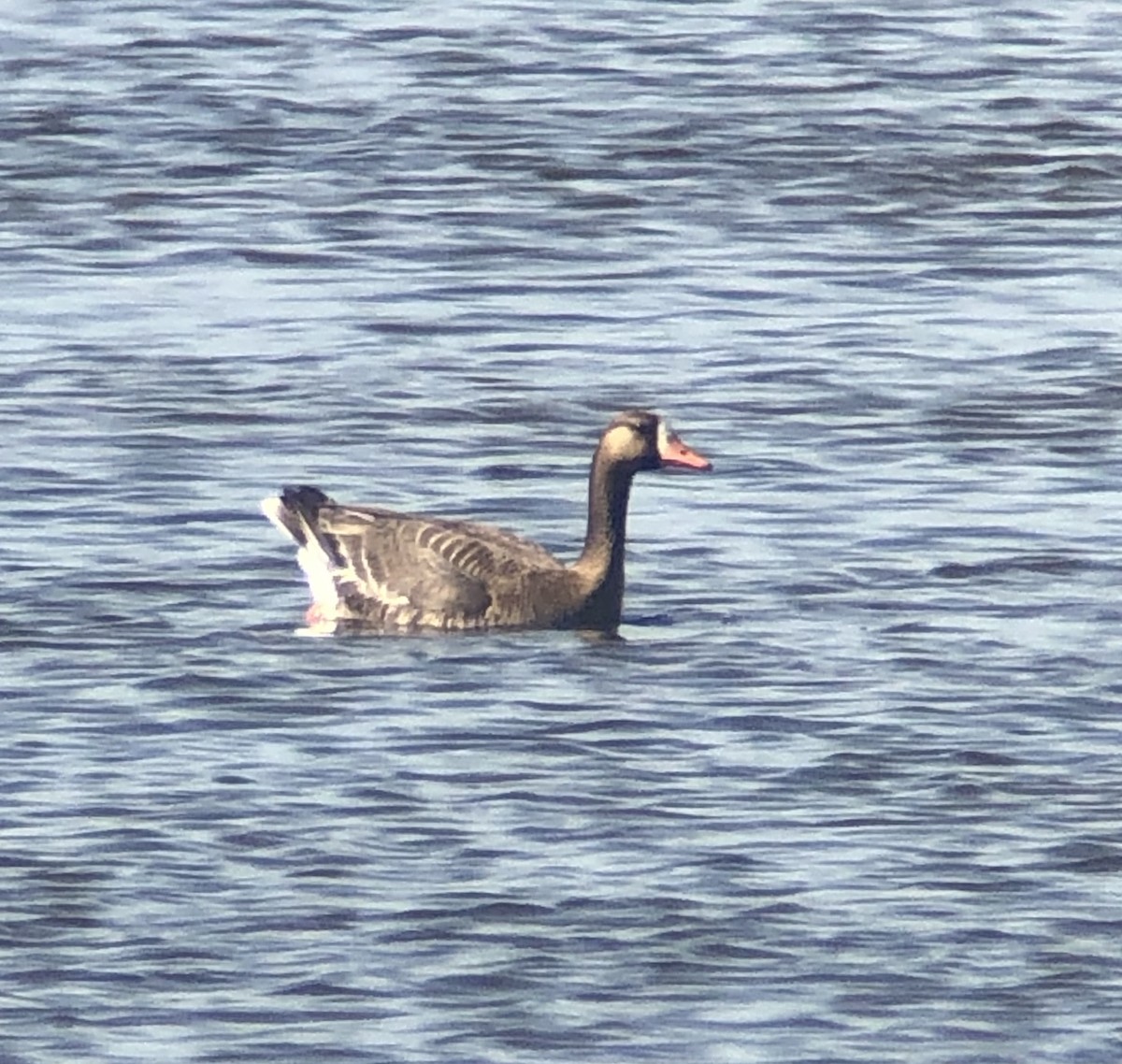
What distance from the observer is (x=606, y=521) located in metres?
17.0

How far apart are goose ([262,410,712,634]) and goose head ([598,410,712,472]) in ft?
0.13

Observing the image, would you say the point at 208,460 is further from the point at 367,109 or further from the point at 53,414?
the point at 367,109

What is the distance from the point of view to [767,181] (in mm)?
24859

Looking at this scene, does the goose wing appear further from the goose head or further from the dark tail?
the goose head

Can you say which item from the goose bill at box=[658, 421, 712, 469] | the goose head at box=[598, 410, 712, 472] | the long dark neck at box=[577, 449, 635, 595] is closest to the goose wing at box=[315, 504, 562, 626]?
the long dark neck at box=[577, 449, 635, 595]

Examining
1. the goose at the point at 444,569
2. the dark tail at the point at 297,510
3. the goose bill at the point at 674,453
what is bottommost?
the goose at the point at 444,569

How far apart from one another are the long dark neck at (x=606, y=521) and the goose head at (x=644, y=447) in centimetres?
3

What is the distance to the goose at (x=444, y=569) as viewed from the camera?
16.5 m

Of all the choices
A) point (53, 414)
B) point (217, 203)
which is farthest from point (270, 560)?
point (217, 203)

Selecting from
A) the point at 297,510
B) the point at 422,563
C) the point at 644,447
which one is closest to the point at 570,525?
the point at 644,447

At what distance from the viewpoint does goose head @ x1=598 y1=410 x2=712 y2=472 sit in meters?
17.1

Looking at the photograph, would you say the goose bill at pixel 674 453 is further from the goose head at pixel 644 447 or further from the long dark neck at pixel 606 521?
the long dark neck at pixel 606 521

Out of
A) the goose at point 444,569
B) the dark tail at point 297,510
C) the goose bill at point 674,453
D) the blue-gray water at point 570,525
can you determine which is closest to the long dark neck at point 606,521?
the goose at point 444,569

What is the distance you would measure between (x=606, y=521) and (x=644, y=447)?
0.37 meters
